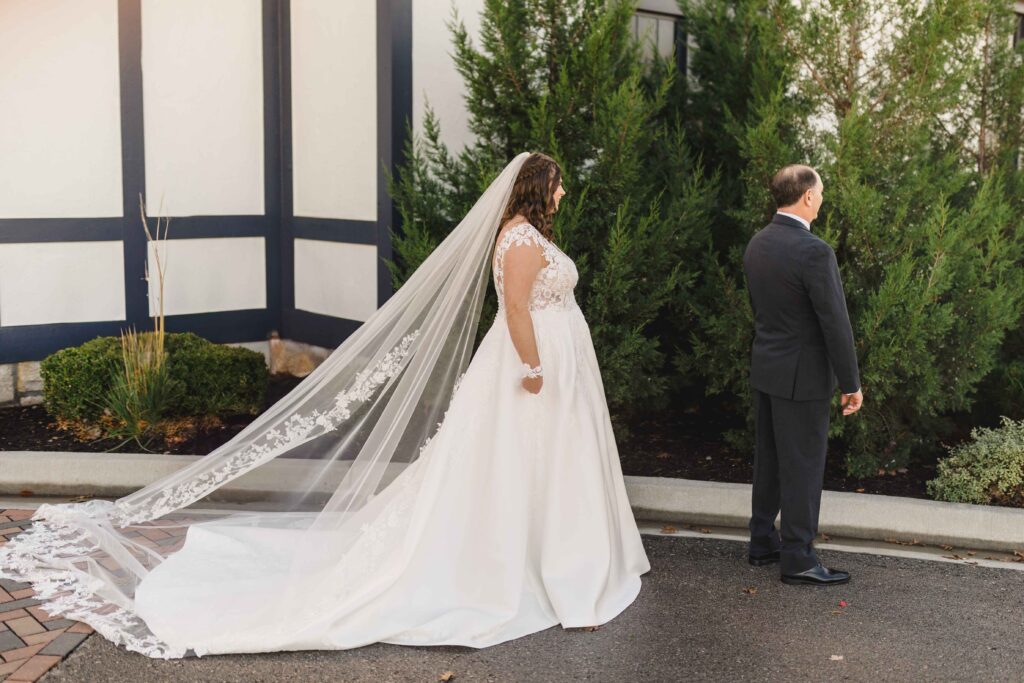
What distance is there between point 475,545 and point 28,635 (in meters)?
1.84

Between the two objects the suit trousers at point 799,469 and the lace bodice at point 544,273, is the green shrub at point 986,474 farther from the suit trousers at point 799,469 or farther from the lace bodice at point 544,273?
the lace bodice at point 544,273

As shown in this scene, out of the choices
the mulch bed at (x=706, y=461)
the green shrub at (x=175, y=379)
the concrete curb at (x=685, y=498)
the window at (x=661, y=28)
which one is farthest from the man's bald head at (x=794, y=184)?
the green shrub at (x=175, y=379)

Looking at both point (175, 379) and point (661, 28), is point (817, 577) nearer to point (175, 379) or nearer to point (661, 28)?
point (175, 379)

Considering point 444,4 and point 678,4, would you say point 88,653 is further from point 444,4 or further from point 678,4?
point 678,4

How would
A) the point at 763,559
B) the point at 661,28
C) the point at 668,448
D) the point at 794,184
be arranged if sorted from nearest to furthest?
the point at 794,184 < the point at 763,559 < the point at 668,448 < the point at 661,28

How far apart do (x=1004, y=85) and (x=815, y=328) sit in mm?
3819

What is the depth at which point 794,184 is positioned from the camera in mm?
4602

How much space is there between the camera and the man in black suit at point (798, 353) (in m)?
4.50

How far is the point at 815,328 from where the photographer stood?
4.65 m

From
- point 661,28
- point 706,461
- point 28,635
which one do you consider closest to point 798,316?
point 706,461

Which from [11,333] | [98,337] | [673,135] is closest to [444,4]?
[673,135]

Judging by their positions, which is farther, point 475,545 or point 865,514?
point 865,514

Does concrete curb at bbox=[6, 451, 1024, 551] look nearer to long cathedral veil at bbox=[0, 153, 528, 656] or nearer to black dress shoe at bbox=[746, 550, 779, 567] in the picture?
long cathedral veil at bbox=[0, 153, 528, 656]

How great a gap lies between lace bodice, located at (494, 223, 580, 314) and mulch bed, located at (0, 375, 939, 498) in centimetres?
193
